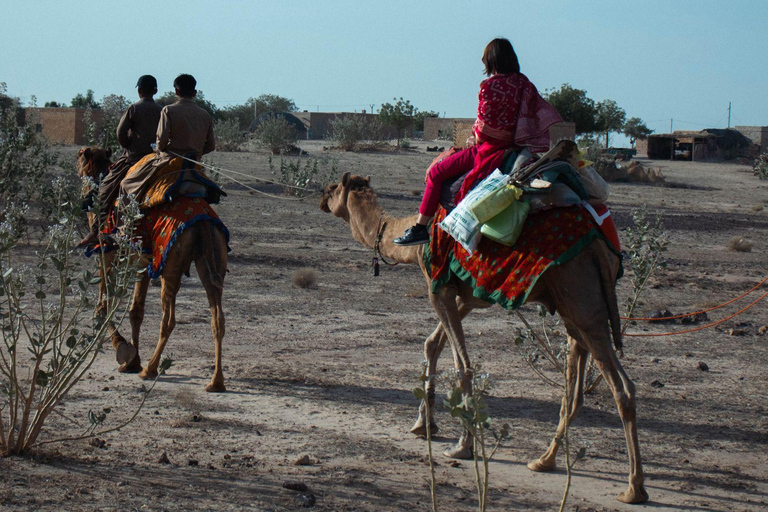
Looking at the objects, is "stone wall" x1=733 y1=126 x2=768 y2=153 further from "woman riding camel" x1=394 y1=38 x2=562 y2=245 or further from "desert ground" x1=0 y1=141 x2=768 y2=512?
"woman riding camel" x1=394 y1=38 x2=562 y2=245

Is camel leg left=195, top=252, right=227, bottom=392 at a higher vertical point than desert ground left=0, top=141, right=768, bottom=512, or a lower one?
higher

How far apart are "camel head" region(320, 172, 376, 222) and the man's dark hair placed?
1.67m

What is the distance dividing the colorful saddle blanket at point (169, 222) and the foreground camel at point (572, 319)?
1.45m

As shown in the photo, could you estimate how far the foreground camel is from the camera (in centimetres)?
516

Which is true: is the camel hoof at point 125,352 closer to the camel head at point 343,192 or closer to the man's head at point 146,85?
the camel head at point 343,192

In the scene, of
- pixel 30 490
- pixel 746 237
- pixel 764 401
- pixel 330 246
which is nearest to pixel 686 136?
pixel 746 237

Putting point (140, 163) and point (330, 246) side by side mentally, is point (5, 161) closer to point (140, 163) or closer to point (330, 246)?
point (330, 246)

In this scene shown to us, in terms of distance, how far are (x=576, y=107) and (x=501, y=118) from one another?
5547 cm

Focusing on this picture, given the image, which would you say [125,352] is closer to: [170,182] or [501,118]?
[170,182]

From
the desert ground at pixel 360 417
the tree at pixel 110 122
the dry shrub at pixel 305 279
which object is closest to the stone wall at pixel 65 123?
the tree at pixel 110 122

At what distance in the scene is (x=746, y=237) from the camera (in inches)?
789

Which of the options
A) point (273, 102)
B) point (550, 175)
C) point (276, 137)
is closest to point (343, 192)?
point (550, 175)

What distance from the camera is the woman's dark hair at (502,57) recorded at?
224 inches

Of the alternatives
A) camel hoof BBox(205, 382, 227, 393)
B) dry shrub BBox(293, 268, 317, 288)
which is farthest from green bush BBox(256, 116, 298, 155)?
camel hoof BBox(205, 382, 227, 393)
